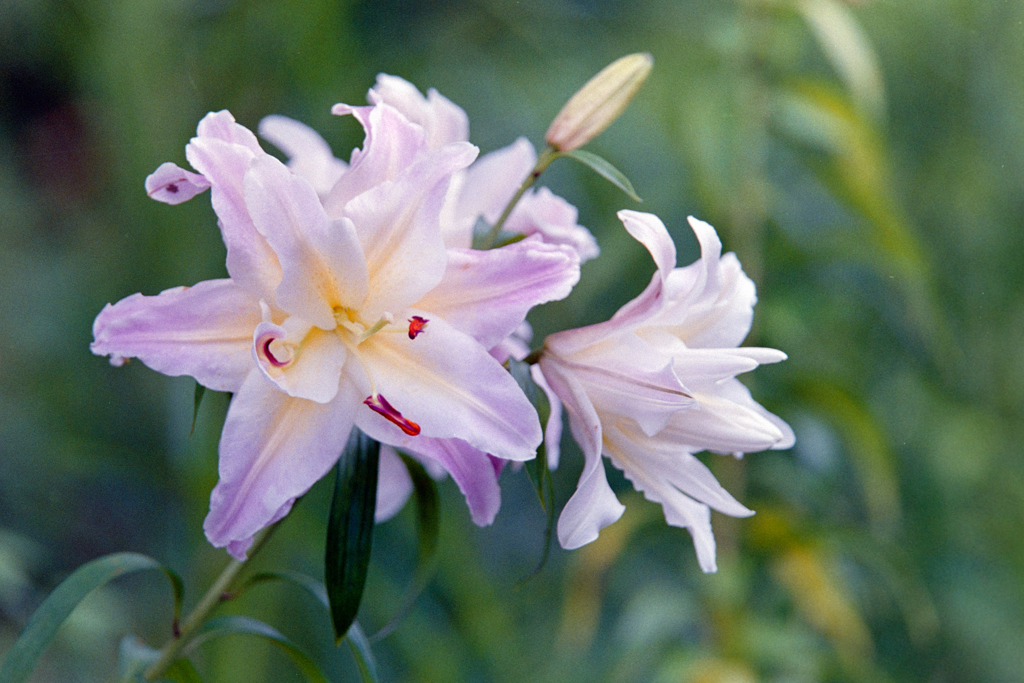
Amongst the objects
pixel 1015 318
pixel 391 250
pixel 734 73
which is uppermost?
pixel 391 250

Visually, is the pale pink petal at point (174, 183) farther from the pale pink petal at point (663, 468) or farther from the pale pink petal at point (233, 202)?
the pale pink petal at point (663, 468)

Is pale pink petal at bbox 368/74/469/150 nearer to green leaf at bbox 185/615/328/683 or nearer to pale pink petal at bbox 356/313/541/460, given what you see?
pale pink petal at bbox 356/313/541/460

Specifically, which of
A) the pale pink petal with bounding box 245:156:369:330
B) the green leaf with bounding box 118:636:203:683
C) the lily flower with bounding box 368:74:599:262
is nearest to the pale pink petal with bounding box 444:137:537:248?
the lily flower with bounding box 368:74:599:262

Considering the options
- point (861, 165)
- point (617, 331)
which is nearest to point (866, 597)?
point (861, 165)

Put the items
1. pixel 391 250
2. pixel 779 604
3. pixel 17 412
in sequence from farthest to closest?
pixel 17 412 → pixel 779 604 → pixel 391 250

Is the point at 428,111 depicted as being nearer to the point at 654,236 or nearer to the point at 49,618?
the point at 654,236

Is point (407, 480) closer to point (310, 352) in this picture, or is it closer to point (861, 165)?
point (310, 352)

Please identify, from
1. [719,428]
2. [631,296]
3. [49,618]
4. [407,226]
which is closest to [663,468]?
[719,428]

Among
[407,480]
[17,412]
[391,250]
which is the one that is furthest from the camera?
[17,412]
